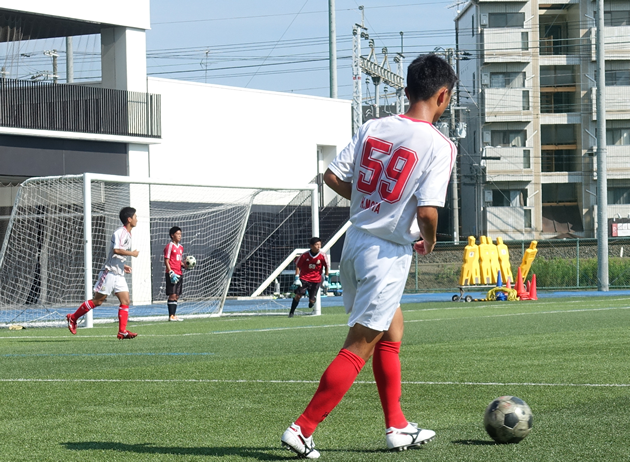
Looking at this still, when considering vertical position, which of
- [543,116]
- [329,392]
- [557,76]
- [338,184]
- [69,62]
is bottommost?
[329,392]

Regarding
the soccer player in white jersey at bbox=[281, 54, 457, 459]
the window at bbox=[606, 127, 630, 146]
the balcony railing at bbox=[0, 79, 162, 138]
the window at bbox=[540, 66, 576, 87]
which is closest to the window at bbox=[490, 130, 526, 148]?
the window at bbox=[540, 66, 576, 87]

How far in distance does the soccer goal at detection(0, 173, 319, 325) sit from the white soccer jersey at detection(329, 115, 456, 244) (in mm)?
11953

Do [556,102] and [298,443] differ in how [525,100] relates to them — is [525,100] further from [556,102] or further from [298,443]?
[298,443]

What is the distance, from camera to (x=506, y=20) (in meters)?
52.3

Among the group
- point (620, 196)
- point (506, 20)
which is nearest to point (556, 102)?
point (506, 20)

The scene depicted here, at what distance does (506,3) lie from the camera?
5212cm

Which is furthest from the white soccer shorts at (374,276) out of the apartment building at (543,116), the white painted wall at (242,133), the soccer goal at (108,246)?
the apartment building at (543,116)

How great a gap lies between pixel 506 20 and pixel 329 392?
5097 centimetres

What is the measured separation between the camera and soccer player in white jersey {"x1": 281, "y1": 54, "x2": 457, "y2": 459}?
4473 mm

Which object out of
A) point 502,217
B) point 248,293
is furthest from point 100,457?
point 502,217

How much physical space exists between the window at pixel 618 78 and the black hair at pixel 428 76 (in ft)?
165

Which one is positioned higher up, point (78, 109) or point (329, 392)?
point (78, 109)

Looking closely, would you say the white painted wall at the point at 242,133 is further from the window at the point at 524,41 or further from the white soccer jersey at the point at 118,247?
the window at the point at 524,41

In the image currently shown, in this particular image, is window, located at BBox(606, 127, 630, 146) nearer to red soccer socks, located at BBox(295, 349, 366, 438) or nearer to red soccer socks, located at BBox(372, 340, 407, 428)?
red soccer socks, located at BBox(372, 340, 407, 428)
